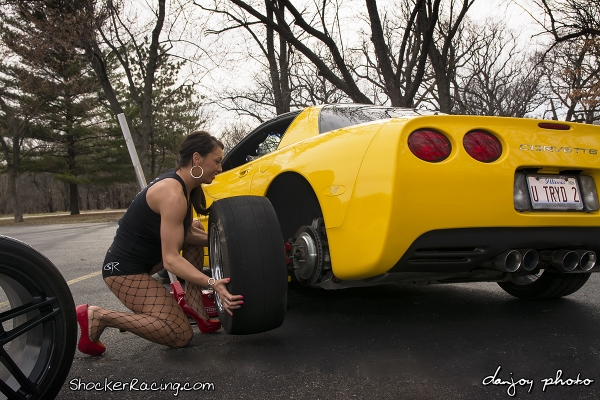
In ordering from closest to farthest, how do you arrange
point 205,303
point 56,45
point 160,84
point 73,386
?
point 73,386, point 205,303, point 56,45, point 160,84

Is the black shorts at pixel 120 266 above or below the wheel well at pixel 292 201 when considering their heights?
below

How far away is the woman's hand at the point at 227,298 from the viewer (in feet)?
7.94

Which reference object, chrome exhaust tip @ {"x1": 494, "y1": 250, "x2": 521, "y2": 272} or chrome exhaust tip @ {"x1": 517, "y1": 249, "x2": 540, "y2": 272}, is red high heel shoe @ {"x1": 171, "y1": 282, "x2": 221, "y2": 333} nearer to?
chrome exhaust tip @ {"x1": 494, "y1": 250, "x2": 521, "y2": 272}

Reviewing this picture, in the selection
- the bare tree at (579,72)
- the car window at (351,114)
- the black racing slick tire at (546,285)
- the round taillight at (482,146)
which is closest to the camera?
the round taillight at (482,146)

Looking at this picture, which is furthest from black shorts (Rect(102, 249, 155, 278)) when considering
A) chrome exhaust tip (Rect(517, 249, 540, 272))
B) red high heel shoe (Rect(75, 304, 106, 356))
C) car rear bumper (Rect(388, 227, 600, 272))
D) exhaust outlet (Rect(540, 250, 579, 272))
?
exhaust outlet (Rect(540, 250, 579, 272))

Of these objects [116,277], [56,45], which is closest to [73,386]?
[116,277]

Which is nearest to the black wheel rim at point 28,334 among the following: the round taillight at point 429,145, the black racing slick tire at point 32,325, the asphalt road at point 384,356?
the black racing slick tire at point 32,325

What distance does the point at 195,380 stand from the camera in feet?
7.54

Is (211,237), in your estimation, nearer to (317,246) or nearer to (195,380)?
(317,246)

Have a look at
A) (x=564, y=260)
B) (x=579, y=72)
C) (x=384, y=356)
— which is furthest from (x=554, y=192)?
(x=579, y=72)

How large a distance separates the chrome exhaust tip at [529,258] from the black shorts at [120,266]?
6.40 ft

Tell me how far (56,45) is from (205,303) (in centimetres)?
1385

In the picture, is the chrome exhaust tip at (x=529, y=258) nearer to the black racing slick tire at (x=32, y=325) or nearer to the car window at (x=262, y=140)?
the car window at (x=262, y=140)

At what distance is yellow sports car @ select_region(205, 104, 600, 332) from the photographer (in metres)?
2.27
